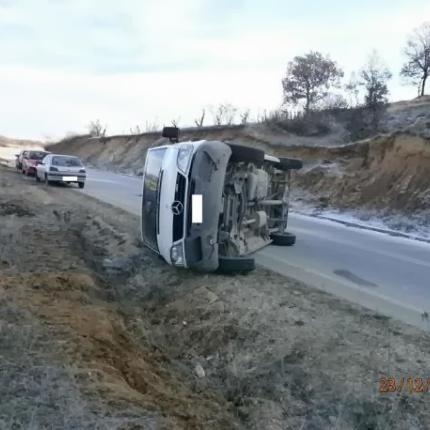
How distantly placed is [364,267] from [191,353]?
17.3 ft

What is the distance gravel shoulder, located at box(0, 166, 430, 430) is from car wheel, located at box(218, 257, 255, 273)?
15 centimetres

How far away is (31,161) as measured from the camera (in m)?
30.7

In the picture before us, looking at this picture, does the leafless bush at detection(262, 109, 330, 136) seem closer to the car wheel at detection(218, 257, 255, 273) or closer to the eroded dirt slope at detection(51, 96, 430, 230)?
the eroded dirt slope at detection(51, 96, 430, 230)

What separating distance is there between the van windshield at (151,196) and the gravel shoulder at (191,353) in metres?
0.61

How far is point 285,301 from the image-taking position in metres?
6.71

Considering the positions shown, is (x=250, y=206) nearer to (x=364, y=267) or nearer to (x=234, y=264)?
(x=234, y=264)

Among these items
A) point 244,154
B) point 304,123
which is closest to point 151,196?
point 244,154

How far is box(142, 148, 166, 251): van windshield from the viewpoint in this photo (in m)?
7.86

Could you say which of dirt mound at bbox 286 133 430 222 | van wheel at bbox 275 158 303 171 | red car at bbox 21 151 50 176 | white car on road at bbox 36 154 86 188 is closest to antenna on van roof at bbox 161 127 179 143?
van wheel at bbox 275 158 303 171

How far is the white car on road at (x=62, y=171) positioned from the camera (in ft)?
79.4

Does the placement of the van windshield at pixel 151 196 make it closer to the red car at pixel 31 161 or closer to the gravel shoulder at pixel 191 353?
the gravel shoulder at pixel 191 353
